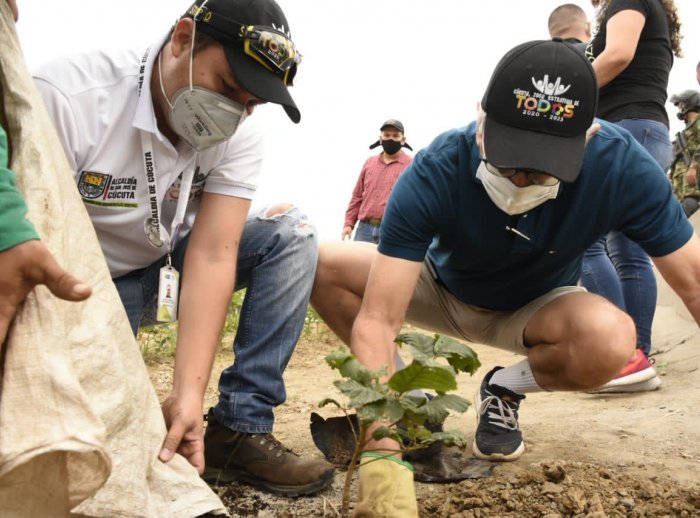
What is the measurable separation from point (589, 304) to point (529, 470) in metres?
0.54

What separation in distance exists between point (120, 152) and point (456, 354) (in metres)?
1.06

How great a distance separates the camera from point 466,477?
225 centimetres

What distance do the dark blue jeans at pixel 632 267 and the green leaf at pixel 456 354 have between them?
6.85ft

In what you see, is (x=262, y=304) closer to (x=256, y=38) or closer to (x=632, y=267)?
(x=256, y=38)

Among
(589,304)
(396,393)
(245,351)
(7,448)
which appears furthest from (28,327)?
(589,304)

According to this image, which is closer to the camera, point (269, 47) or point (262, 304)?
point (269, 47)

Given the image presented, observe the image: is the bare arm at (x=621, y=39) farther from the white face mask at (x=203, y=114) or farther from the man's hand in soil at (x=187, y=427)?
the man's hand in soil at (x=187, y=427)

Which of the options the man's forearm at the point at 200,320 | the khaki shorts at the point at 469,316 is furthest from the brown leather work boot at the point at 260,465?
the khaki shorts at the point at 469,316

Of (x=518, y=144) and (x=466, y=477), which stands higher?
(x=518, y=144)

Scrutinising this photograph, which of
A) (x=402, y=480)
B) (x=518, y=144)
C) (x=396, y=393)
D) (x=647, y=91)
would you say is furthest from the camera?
(x=647, y=91)

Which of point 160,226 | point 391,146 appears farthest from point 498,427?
point 391,146

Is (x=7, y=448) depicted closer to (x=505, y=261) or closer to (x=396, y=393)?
(x=396, y=393)

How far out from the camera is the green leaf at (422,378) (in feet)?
4.61

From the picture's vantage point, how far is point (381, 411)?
1444 mm
